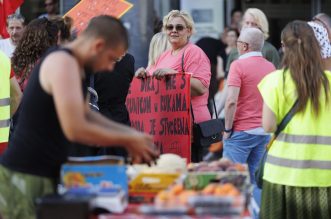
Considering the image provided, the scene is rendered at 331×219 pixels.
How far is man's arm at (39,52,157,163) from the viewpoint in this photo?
3.96 meters

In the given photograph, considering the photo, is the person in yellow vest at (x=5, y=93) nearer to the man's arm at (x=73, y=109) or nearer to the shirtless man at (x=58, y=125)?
the shirtless man at (x=58, y=125)

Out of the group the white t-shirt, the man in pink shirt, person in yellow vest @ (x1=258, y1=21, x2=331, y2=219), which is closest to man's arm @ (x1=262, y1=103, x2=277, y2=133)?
person in yellow vest @ (x1=258, y1=21, x2=331, y2=219)

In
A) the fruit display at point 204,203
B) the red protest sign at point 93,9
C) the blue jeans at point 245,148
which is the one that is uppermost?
the red protest sign at point 93,9

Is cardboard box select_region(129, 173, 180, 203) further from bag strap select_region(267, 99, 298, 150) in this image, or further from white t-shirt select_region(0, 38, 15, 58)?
white t-shirt select_region(0, 38, 15, 58)

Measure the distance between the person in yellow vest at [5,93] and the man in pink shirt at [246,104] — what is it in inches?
77.9

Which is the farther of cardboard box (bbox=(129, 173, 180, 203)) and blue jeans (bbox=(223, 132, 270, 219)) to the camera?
blue jeans (bbox=(223, 132, 270, 219))

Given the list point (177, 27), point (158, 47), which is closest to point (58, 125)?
point (177, 27)

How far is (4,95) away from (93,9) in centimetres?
140

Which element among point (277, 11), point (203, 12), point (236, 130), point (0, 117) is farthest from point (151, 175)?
point (277, 11)

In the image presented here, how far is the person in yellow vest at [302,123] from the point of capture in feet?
18.0

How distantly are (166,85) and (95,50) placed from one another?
299 centimetres

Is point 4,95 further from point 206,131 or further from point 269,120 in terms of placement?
point 269,120

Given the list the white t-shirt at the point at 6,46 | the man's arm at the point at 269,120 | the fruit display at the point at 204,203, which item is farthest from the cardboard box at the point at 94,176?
the white t-shirt at the point at 6,46

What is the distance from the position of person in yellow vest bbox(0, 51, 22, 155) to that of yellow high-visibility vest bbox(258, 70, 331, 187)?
1846 millimetres
